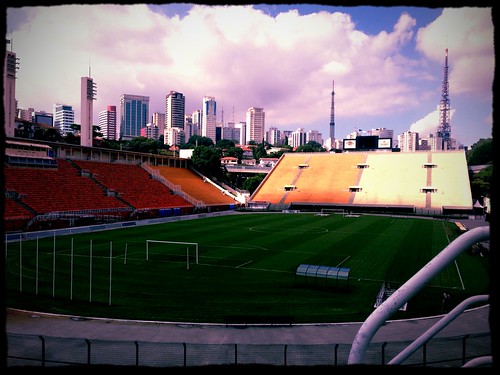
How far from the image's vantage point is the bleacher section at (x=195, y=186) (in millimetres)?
80438

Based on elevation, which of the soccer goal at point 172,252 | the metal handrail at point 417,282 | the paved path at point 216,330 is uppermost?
the metal handrail at point 417,282

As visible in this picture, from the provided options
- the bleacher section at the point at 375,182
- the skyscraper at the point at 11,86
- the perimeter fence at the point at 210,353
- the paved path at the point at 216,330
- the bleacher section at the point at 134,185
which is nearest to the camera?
the perimeter fence at the point at 210,353

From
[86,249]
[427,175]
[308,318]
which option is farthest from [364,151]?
[308,318]

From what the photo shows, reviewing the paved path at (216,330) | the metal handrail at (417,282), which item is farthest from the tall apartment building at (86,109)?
the metal handrail at (417,282)

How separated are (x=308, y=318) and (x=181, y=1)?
18.6 metres

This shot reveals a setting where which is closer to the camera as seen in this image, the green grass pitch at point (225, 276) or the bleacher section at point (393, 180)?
the green grass pitch at point (225, 276)

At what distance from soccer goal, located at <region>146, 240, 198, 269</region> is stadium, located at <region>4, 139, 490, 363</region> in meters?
0.25

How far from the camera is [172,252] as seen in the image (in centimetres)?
3456

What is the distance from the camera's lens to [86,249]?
116 ft

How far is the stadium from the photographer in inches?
838

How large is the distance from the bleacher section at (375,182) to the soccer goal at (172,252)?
171 ft

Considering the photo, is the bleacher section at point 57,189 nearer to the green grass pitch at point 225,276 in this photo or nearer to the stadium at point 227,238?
the stadium at point 227,238

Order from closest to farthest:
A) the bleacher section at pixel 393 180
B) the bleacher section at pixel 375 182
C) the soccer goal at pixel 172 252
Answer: the soccer goal at pixel 172 252, the bleacher section at pixel 375 182, the bleacher section at pixel 393 180

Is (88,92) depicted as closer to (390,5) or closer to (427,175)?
(427,175)
